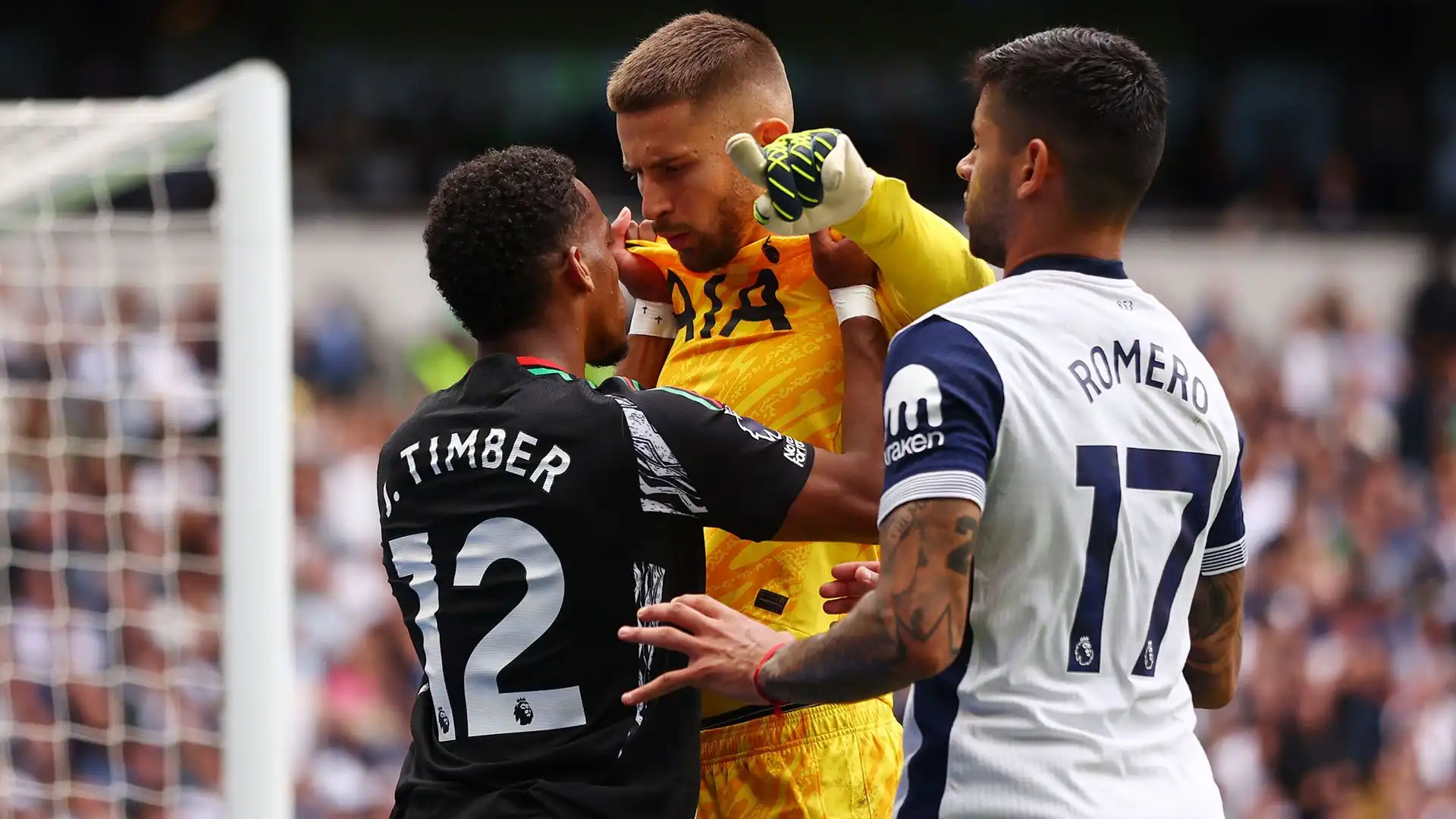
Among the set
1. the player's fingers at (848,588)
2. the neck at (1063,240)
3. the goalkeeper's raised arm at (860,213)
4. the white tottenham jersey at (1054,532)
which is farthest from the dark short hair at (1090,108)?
the player's fingers at (848,588)

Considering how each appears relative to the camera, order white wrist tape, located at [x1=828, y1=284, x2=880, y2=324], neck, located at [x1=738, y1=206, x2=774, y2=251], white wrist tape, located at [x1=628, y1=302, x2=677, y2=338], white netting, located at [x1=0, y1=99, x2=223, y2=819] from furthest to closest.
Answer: white netting, located at [x1=0, y1=99, x2=223, y2=819], white wrist tape, located at [x1=628, y1=302, x2=677, y2=338], neck, located at [x1=738, y1=206, x2=774, y2=251], white wrist tape, located at [x1=828, y1=284, x2=880, y2=324]

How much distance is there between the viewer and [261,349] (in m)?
4.81

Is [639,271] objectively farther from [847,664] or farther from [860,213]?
[847,664]

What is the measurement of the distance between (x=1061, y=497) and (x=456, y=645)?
1063 millimetres

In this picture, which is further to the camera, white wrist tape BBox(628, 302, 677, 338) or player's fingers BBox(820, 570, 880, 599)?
white wrist tape BBox(628, 302, 677, 338)

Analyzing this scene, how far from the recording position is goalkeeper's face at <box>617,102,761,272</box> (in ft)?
11.3

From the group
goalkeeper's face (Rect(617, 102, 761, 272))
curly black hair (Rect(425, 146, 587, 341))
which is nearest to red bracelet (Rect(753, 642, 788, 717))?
curly black hair (Rect(425, 146, 587, 341))

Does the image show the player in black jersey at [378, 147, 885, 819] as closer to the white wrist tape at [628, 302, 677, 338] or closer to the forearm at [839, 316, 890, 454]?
the forearm at [839, 316, 890, 454]

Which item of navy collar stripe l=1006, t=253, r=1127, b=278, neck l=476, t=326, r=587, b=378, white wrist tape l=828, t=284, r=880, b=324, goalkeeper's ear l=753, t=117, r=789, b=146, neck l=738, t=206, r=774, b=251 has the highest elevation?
goalkeeper's ear l=753, t=117, r=789, b=146

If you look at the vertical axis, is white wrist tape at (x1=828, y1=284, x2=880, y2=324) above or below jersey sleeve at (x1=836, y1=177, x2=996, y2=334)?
below

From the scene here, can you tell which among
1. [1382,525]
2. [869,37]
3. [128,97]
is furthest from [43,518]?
[869,37]

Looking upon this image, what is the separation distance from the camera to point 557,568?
287cm

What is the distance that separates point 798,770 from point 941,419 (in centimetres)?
111

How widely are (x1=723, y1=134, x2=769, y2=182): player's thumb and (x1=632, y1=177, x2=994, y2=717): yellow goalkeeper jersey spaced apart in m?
0.36
